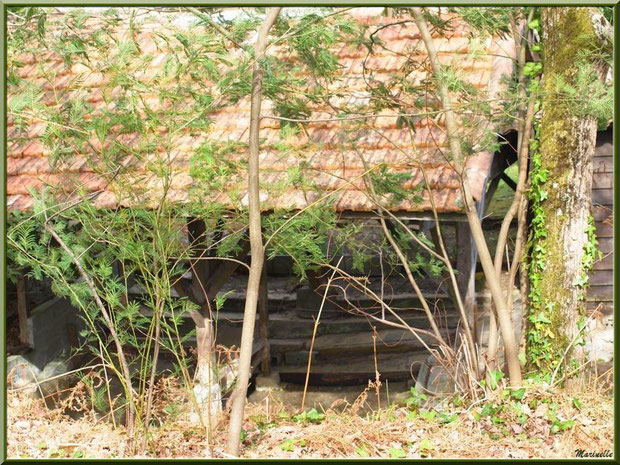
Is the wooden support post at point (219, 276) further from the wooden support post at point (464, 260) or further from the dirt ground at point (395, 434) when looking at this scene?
the dirt ground at point (395, 434)

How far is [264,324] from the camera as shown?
380 inches

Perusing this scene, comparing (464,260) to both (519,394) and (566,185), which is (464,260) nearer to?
(566,185)

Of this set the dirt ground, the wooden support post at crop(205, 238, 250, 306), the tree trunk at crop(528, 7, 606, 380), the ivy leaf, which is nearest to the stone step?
the wooden support post at crop(205, 238, 250, 306)

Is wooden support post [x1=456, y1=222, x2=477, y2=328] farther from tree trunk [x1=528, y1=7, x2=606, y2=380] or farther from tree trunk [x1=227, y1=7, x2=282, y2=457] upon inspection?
tree trunk [x1=227, y1=7, x2=282, y2=457]

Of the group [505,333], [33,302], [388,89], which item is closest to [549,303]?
[505,333]

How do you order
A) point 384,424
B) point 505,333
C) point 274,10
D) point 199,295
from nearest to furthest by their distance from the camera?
point 274,10 → point 384,424 → point 505,333 → point 199,295

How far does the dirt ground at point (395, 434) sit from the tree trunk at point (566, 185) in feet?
1.79

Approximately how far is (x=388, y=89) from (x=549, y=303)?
6.72ft

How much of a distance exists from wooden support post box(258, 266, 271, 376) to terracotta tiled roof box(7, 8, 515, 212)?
8.44 feet

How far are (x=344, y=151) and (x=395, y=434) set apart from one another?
304cm

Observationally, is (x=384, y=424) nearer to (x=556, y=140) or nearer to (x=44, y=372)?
(x=556, y=140)

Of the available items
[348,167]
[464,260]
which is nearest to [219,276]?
[348,167]

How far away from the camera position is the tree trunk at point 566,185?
5.58 m

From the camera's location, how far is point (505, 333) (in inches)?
219
